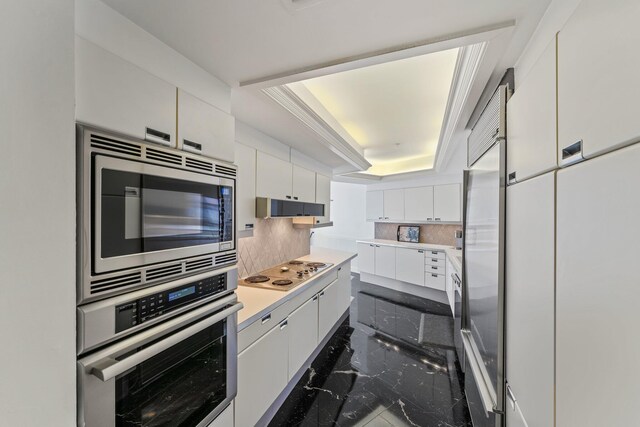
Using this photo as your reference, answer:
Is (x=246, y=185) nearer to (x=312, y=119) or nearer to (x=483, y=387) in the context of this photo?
(x=312, y=119)

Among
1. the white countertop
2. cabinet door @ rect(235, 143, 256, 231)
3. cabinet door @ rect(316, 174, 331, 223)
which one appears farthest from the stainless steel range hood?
the white countertop

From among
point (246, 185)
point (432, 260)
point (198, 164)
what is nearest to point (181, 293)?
point (198, 164)

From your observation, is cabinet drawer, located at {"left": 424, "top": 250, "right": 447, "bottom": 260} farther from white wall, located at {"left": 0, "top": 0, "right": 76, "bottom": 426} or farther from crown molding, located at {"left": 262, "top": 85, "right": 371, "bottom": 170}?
white wall, located at {"left": 0, "top": 0, "right": 76, "bottom": 426}

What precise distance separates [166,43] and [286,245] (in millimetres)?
2518

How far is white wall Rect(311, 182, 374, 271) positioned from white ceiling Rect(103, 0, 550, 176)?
5.26 m

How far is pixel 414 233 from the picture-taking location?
534 cm

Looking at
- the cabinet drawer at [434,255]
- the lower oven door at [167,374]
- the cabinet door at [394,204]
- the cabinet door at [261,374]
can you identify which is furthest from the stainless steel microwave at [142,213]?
the cabinet door at [394,204]

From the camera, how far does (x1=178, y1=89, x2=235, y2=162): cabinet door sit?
47.0 inches

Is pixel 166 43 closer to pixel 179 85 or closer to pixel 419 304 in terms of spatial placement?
pixel 179 85

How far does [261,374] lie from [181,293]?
96 centimetres

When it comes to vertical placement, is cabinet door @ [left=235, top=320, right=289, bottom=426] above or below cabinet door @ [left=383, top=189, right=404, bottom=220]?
below

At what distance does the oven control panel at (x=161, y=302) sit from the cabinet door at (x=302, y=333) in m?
1.00

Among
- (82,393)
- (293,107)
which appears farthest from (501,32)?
(82,393)

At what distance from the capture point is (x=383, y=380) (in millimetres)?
2357
